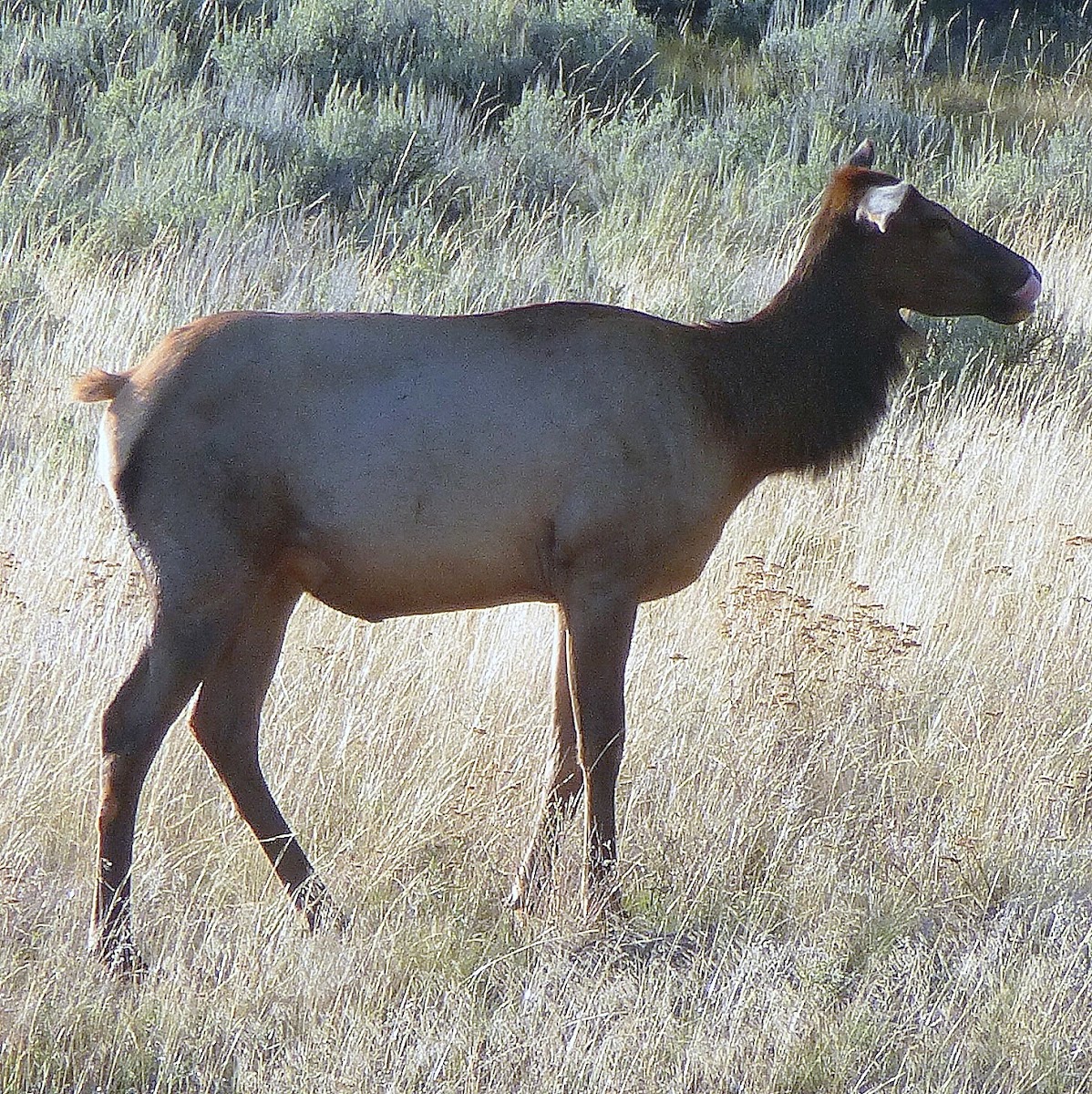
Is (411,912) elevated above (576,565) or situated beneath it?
situated beneath

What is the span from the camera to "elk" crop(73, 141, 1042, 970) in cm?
415

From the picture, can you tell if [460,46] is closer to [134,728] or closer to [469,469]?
[469,469]

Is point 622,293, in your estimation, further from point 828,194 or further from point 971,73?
point 971,73

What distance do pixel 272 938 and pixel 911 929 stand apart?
1755 mm

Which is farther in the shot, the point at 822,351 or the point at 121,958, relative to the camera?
the point at 822,351

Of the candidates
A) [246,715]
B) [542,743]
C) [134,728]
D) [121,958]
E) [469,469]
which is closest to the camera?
[121,958]

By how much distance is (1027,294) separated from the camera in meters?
4.78

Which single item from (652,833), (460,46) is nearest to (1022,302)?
(652,833)

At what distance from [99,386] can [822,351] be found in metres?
2.10

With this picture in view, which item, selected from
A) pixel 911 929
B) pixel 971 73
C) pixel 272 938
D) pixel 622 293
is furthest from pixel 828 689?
pixel 971 73

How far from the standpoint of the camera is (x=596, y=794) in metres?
4.52

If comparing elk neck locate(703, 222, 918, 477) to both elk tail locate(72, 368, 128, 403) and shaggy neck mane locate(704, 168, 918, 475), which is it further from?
elk tail locate(72, 368, 128, 403)

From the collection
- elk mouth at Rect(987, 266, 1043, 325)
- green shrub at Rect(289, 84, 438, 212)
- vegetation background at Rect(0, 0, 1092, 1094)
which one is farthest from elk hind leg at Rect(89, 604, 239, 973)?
green shrub at Rect(289, 84, 438, 212)

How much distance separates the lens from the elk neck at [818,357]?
4758 mm
